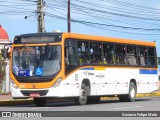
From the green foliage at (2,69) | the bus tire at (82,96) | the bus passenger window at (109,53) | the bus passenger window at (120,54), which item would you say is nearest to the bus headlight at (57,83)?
the bus tire at (82,96)

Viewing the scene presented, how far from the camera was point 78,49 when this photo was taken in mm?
24969

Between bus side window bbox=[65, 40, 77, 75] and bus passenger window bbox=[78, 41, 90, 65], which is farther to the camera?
bus passenger window bbox=[78, 41, 90, 65]

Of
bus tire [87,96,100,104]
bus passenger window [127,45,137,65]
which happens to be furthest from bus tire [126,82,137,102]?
bus tire [87,96,100,104]

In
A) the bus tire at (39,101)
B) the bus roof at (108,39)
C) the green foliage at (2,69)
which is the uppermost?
the bus roof at (108,39)

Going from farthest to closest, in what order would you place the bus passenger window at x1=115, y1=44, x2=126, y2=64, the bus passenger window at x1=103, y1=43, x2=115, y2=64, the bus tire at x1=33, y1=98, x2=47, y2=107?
the bus passenger window at x1=115, y1=44, x2=126, y2=64 < the bus passenger window at x1=103, y1=43, x2=115, y2=64 < the bus tire at x1=33, y1=98, x2=47, y2=107

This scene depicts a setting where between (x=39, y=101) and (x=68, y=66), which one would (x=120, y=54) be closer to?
(x=68, y=66)

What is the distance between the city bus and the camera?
2372cm

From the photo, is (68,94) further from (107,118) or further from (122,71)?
(107,118)

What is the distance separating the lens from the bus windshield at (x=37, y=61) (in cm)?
2370

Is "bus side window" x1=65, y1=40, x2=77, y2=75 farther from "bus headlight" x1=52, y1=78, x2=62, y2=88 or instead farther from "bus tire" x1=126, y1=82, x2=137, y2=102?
"bus tire" x1=126, y1=82, x2=137, y2=102

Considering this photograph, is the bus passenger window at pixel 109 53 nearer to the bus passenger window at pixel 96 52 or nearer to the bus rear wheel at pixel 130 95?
the bus passenger window at pixel 96 52

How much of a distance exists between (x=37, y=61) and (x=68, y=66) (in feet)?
4.50

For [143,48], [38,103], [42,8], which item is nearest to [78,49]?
[38,103]

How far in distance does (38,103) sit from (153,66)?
8736mm
